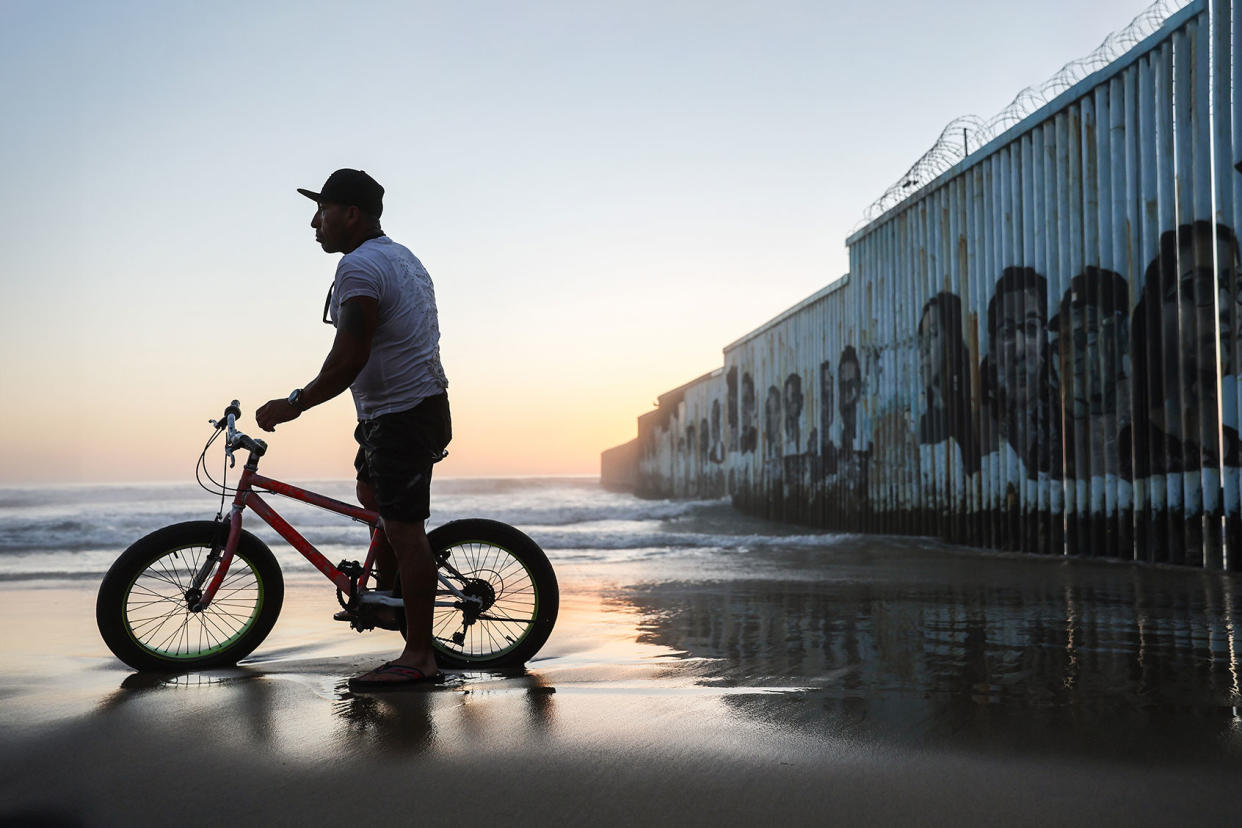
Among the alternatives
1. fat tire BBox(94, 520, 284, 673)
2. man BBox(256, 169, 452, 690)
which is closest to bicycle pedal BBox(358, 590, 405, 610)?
man BBox(256, 169, 452, 690)

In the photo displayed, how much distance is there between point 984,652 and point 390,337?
105 inches

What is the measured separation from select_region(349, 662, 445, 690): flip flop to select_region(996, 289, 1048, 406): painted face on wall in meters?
7.40

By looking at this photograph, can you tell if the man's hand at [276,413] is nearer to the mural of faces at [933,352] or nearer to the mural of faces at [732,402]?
the mural of faces at [933,352]

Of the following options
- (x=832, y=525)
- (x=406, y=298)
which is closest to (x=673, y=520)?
(x=832, y=525)

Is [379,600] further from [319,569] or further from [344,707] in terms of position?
[344,707]

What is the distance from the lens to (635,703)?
2.82 metres

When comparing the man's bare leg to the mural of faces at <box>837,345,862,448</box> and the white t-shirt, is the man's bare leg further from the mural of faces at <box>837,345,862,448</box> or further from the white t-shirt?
the mural of faces at <box>837,345,862,448</box>

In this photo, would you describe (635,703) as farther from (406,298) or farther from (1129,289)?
(1129,289)

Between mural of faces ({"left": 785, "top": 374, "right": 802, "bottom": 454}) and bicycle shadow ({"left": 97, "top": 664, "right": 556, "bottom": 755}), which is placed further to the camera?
mural of faces ({"left": 785, "top": 374, "right": 802, "bottom": 454})

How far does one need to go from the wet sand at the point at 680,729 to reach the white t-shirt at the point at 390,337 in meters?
1.04

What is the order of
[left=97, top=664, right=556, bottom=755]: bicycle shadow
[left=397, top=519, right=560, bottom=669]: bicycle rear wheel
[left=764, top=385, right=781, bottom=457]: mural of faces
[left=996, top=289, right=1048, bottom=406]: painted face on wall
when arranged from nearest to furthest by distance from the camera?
[left=97, top=664, right=556, bottom=755]: bicycle shadow → [left=397, top=519, right=560, bottom=669]: bicycle rear wheel → [left=996, top=289, right=1048, bottom=406]: painted face on wall → [left=764, top=385, right=781, bottom=457]: mural of faces

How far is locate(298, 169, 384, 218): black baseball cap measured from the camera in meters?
3.50

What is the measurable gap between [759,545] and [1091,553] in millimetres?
3646

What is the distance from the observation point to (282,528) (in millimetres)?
3693
